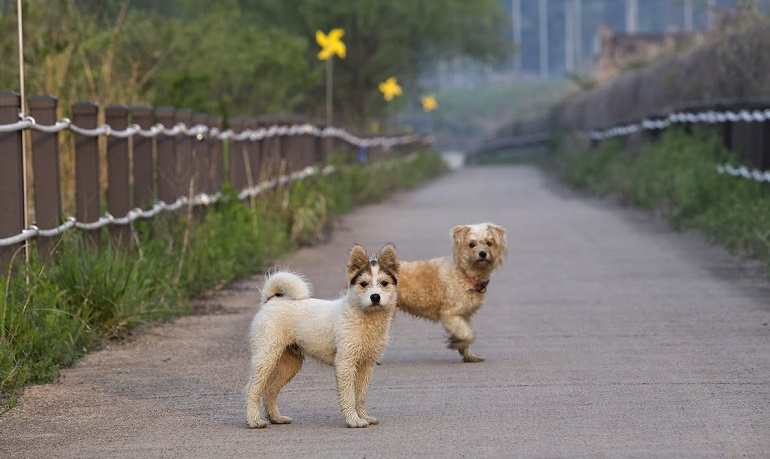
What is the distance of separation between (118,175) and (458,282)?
3.83 m

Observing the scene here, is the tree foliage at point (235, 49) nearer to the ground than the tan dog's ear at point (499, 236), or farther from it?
farther from it

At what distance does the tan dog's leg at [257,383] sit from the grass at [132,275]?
1228 mm

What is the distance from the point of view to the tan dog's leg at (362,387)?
7.71 m

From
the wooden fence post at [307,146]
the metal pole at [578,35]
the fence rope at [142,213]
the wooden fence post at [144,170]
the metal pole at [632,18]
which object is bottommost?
the fence rope at [142,213]

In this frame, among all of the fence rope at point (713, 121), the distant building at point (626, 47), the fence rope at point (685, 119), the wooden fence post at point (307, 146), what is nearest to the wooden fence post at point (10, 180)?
the fence rope at point (713, 121)

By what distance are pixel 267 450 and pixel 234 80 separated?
1922cm

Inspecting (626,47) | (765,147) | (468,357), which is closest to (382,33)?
(626,47)

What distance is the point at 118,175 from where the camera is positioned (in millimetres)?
12734

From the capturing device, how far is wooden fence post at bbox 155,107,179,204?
13875 millimetres

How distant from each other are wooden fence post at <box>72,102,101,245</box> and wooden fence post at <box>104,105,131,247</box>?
1.88 ft

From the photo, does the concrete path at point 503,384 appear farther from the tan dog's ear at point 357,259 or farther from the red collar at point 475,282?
the tan dog's ear at point 357,259

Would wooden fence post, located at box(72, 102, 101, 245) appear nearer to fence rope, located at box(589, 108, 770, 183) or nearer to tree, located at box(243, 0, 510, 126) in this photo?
fence rope, located at box(589, 108, 770, 183)

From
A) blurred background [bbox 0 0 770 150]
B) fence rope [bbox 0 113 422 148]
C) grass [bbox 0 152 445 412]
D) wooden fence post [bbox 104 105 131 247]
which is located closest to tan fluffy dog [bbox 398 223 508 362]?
grass [bbox 0 152 445 412]

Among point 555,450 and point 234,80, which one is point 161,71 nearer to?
A: point 234,80
